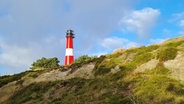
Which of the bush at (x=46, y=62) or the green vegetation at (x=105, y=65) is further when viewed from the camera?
the bush at (x=46, y=62)

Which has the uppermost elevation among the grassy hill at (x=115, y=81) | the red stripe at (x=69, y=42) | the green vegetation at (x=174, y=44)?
the red stripe at (x=69, y=42)

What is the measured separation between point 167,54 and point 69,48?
157ft

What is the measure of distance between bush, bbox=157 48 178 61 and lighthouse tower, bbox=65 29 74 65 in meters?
41.7

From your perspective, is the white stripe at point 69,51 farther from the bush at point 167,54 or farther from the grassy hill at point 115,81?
the bush at point 167,54

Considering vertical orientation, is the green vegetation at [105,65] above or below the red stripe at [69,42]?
below

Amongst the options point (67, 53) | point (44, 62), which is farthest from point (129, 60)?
point (44, 62)

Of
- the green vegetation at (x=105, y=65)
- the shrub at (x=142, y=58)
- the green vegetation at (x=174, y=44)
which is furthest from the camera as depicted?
the green vegetation at (x=105, y=65)

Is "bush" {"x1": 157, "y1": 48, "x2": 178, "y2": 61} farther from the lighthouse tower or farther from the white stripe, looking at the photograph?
the white stripe

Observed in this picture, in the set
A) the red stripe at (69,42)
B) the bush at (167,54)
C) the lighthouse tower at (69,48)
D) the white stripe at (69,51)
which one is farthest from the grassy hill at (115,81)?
the red stripe at (69,42)

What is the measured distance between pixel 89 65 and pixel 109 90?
739 cm

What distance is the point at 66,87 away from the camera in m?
30.1

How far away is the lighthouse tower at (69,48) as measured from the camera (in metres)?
71.0

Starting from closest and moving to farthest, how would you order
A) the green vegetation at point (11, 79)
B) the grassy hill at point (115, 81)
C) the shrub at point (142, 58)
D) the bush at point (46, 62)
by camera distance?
the grassy hill at point (115, 81) → the shrub at point (142, 58) → the green vegetation at point (11, 79) → the bush at point (46, 62)

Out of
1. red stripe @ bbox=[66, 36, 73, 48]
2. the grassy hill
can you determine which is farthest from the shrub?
red stripe @ bbox=[66, 36, 73, 48]
